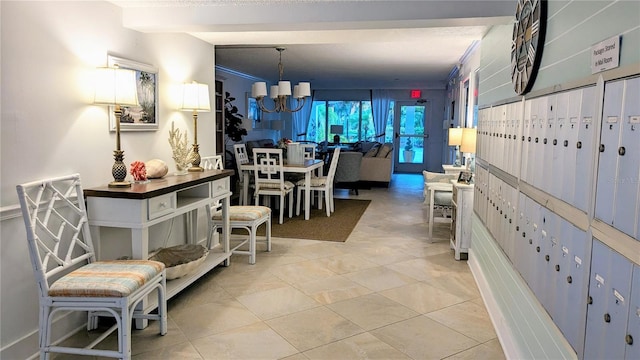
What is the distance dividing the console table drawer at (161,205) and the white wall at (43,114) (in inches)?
18.7

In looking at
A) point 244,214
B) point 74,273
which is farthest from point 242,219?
point 74,273

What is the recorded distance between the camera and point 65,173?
8.76 feet

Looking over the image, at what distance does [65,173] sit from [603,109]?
270 centimetres

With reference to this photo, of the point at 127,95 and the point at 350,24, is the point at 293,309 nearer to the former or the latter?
the point at 127,95

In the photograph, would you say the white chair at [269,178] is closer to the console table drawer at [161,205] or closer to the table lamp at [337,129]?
the console table drawer at [161,205]

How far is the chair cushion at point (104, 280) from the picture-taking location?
2.19m

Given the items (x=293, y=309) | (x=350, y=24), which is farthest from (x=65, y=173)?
(x=350, y=24)

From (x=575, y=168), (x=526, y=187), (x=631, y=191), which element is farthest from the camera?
(x=526, y=187)

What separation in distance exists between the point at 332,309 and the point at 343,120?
33.3 ft

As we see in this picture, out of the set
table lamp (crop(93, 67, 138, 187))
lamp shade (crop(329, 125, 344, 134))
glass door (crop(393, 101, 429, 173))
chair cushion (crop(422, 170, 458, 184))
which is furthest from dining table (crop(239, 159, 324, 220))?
glass door (crop(393, 101, 429, 173))

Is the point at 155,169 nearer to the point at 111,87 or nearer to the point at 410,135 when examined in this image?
the point at 111,87

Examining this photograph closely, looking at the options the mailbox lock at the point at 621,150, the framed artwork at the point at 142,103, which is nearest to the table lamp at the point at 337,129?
the framed artwork at the point at 142,103

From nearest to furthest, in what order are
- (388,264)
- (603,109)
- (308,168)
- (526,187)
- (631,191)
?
1. (631,191)
2. (603,109)
3. (526,187)
4. (388,264)
5. (308,168)

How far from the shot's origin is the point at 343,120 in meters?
12.9
